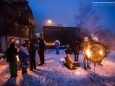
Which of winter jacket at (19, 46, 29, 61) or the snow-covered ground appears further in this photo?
winter jacket at (19, 46, 29, 61)

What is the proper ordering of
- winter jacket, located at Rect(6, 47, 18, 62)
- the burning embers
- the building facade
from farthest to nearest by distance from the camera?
the building facade → the burning embers → winter jacket, located at Rect(6, 47, 18, 62)

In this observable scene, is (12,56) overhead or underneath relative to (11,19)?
underneath

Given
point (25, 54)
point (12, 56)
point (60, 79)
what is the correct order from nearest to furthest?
point (60, 79) < point (12, 56) < point (25, 54)

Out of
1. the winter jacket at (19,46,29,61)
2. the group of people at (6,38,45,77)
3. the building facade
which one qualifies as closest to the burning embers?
the group of people at (6,38,45,77)

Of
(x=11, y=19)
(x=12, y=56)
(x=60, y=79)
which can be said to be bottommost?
(x=60, y=79)

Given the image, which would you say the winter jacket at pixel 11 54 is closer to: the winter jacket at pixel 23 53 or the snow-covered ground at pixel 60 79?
the winter jacket at pixel 23 53

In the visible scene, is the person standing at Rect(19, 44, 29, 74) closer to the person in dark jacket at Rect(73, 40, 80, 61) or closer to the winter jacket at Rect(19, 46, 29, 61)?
the winter jacket at Rect(19, 46, 29, 61)

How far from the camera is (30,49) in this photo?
13.7 meters

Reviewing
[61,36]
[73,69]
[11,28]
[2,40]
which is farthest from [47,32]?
[73,69]

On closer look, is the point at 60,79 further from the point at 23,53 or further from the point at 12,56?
the point at 12,56

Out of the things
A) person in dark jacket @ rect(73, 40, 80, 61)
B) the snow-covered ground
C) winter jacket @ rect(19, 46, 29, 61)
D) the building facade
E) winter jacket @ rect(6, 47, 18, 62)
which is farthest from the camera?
the building facade

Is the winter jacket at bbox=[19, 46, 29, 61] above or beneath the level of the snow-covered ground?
above

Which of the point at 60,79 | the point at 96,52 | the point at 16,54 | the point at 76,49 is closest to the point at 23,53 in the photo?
the point at 16,54

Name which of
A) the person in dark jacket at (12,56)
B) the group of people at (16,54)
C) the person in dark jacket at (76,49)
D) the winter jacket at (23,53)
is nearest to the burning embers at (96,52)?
the group of people at (16,54)
